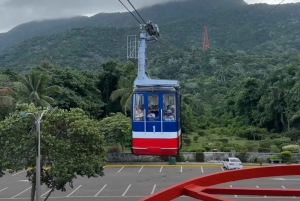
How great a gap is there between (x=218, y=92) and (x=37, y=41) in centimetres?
5503

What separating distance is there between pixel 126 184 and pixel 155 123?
1199 centimetres

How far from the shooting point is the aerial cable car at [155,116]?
43.5ft

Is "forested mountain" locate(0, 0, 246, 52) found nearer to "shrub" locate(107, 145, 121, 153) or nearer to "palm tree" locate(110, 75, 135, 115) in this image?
"palm tree" locate(110, 75, 135, 115)

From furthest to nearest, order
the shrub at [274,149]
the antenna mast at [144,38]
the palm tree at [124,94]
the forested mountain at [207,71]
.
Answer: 1. the forested mountain at [207,71]
2. the palm tree at [124,94]
3. the shrub at [274,149]
4. the antenna mast at [144,38]

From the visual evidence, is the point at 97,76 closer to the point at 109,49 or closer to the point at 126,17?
the point at 109,49

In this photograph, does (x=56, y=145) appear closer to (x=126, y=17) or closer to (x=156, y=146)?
(x=156, y=146)

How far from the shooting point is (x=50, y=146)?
1641 centimetres

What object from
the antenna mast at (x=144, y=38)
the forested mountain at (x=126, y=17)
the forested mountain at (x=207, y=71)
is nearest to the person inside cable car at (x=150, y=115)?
the antenna mast at (x=144, y=38)

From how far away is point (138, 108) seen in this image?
13508mm

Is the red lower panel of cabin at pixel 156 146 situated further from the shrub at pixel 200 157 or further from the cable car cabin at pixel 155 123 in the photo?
the shrub at pixel 200 157

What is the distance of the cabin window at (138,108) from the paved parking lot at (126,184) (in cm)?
803

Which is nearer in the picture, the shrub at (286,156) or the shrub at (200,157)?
the shrub at (286,156)

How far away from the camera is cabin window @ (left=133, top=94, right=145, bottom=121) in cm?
1340

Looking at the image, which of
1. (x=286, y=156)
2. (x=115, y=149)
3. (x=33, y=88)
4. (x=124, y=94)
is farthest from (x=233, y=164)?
(x=33, y=88)
